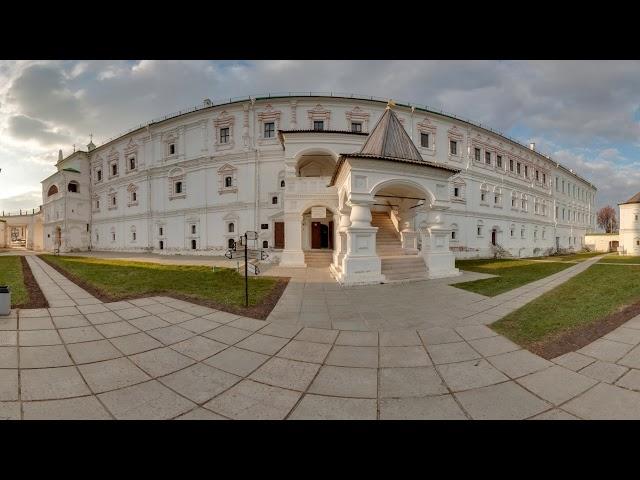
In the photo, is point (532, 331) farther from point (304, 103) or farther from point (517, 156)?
point (517, 156)

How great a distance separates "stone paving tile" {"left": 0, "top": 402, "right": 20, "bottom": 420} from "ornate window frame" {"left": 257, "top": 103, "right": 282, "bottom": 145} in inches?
825

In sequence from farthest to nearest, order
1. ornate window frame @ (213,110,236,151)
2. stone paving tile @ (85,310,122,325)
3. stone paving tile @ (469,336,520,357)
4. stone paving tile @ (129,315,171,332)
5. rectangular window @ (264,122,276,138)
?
ornate window frame @ (213,110,236,151)
rectangular window @ (264,122,276,138)
stone paving tile @ (85,310,122,325)
stone paving tile @ (129,315,171,332)
stone paving tile @ (469,336,520,357)

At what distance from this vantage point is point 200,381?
10.6 feet

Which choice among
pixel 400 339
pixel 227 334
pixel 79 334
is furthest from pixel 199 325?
pixel 400 339

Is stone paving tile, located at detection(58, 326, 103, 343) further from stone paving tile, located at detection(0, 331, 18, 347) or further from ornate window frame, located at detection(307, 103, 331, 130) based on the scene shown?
ornate window frame, located at detection(307, 103, 331, 130)

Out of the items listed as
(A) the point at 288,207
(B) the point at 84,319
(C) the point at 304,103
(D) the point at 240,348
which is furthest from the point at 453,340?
(C) the point at 304,103

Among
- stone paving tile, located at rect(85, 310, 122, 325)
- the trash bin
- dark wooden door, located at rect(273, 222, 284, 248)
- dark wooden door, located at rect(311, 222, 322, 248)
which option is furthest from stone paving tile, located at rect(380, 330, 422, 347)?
dark wooden door, located at rect(273, 222, 284, 248)

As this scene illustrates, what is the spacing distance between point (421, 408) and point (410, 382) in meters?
0.47

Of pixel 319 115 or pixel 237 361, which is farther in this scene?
pixel 319 115

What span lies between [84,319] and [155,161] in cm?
2496

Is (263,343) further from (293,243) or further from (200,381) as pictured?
(293,243)

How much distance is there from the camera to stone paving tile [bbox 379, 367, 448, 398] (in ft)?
9.99

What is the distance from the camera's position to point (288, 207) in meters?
16.3
